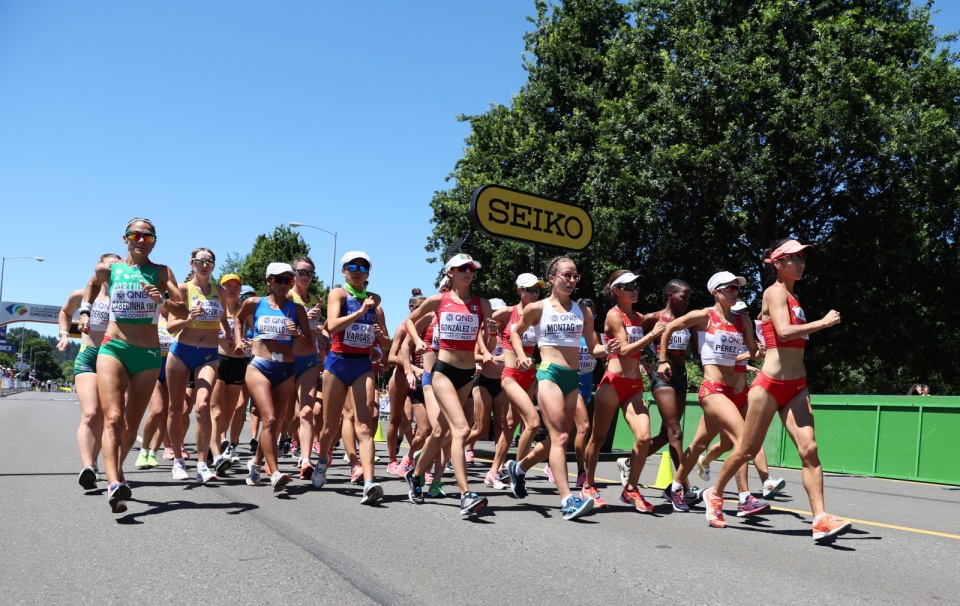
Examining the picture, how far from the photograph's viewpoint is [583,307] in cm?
774

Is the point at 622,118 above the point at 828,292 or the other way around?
above

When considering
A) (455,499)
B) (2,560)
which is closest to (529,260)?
(455,499)

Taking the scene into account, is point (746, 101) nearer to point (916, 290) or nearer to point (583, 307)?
point (916, 290)

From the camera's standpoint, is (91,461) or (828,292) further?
(828,292)

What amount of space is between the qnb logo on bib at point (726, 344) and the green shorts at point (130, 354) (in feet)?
15.3

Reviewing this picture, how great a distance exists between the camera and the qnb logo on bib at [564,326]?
7.48 metres

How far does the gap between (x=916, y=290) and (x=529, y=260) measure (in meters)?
10.5

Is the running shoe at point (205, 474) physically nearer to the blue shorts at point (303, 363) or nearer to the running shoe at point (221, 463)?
the running shoe at point (221, 463)

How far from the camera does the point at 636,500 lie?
7.93m

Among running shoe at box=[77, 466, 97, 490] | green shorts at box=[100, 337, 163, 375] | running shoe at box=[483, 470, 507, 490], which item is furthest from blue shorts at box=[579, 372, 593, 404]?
running shoe at box=[77, 466, 97, 490]

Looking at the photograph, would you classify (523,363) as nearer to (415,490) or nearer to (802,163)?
(415,490)

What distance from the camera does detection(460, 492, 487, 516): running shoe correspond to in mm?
6902

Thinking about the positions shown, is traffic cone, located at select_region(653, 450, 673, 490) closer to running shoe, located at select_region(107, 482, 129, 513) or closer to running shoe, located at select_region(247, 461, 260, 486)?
running shoe, located at select_region(247, 461, 260, 486)

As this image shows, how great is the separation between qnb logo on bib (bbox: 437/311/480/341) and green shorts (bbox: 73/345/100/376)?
9.48 feet
